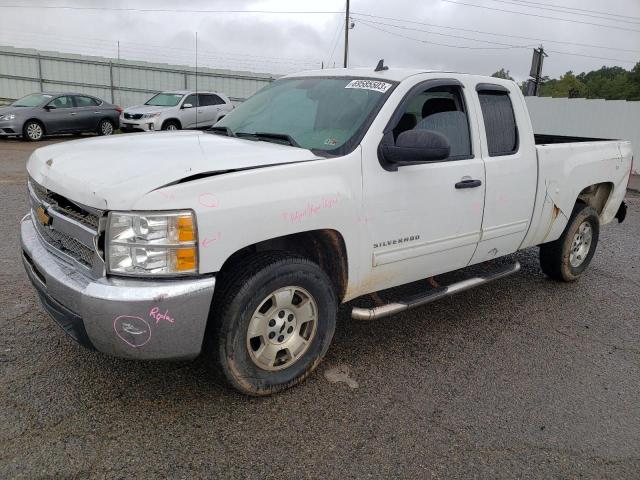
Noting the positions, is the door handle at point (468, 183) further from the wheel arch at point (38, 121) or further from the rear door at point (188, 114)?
the wheel arch at point (38, 121)

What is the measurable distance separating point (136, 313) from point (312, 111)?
192 cm

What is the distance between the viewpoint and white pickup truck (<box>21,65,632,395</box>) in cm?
260

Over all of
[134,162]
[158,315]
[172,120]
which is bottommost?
[172,120]

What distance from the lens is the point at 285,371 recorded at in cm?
320

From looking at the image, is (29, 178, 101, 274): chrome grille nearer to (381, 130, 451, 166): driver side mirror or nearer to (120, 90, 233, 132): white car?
(381, 130, 451, 166): driver side mirror

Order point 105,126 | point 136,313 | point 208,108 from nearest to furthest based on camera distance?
point 136,313, point 208,108, point 105,126

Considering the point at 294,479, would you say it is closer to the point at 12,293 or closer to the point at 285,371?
the point at 285,371

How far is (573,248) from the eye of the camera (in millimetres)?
5473

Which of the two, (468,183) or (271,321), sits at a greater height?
(468,183)

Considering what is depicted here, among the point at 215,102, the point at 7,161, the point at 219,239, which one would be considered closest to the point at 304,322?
the point at 219,239

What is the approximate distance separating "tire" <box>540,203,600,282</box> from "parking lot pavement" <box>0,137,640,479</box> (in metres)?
1.01

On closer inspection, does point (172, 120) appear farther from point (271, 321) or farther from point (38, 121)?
point (271, 321)

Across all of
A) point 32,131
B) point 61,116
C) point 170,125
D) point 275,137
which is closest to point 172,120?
point 170,125

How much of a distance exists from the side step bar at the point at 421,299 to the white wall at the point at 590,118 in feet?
45.4
